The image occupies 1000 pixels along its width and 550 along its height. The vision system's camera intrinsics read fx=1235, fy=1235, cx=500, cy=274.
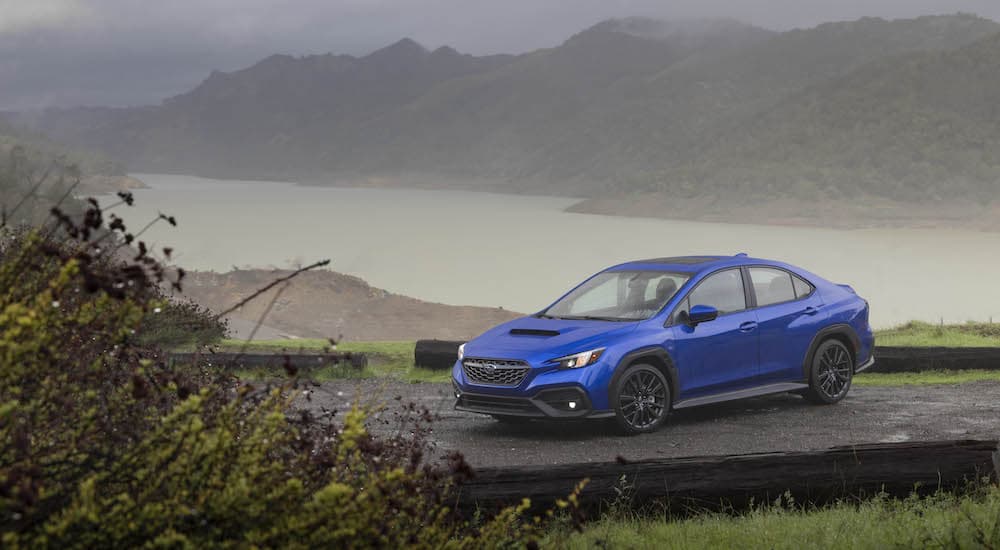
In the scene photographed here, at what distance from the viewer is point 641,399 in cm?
1147

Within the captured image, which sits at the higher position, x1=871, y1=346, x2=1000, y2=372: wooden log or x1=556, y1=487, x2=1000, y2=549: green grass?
x1=871, y1=346, x2=1000, y2=372: wooden log

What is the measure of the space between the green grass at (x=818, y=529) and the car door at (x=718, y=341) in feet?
11.8

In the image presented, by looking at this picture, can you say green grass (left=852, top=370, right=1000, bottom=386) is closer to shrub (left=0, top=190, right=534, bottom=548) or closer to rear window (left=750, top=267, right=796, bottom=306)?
rear window (left=750, top=267, right=796, bottom=306)

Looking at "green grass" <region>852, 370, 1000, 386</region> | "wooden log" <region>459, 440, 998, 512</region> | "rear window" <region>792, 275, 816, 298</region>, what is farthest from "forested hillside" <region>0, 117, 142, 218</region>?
"green grass" <region>852, 370, 1000, 386</region>

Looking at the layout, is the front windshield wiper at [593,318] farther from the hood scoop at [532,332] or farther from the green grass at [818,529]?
the green grass at [818,529]

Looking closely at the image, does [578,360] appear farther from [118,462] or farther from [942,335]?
[942,335]

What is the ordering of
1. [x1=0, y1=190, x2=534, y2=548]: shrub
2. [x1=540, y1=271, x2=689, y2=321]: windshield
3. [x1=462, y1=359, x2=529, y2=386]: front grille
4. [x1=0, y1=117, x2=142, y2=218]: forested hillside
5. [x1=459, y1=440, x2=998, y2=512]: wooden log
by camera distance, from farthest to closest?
[x1=0, y1=117, x2=142, y2=218]: forested hillside, [x1=540, y1=271, x2=689, y2=321]: windshield, [x1=462, y1=359, x2=529, y2=386]: front grille, [x1=459, y1=440, x2=998, y2=512]: wooden log, [x1=0, y1=190, x2=534, y2=548]: shrub

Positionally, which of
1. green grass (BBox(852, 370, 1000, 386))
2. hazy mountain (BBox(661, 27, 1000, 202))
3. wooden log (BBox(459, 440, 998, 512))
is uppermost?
hazy mountain (BBox(661, 27, 1000, 202))

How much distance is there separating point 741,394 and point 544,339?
7.44 feet

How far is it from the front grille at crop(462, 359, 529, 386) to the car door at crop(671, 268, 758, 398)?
154 cm

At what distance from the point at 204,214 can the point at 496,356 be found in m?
116

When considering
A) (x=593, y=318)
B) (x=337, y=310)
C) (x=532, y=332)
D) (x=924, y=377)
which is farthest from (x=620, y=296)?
(x=337, y=310)

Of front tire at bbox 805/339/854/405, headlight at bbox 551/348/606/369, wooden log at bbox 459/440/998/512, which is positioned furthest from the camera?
front tire at bbox 805/339/854/405

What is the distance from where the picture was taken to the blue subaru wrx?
11.0 metres
